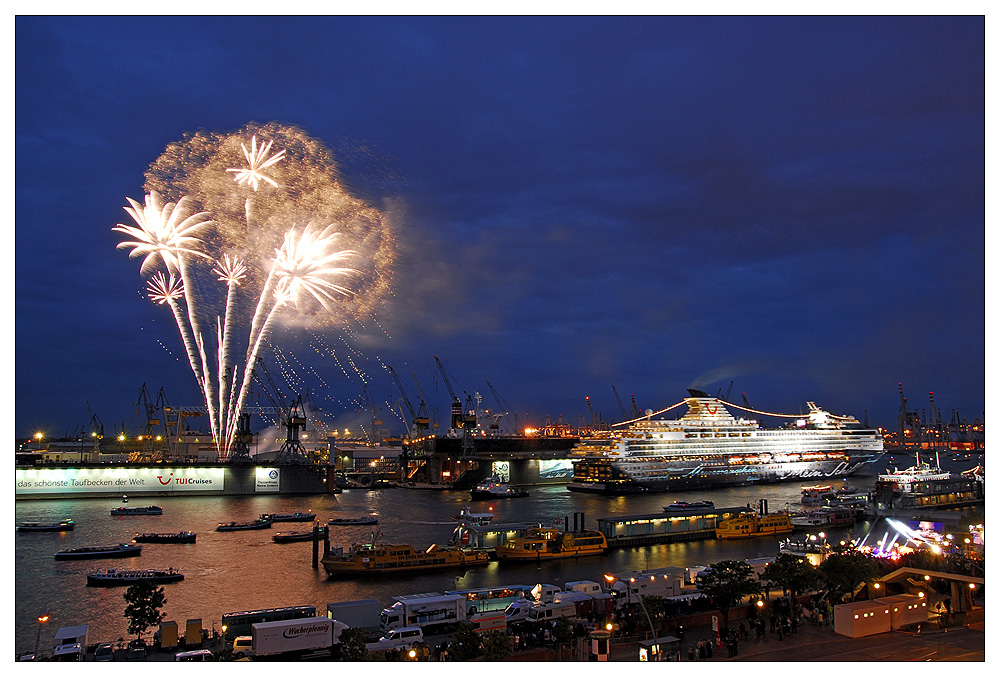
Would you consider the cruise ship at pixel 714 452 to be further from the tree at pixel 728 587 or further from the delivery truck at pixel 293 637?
the delivery truck at pixel 293 637

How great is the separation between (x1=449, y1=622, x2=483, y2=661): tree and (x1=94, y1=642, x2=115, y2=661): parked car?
494cm

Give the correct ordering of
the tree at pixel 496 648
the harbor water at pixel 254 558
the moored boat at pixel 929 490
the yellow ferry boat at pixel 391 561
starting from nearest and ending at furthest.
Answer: the tree at pixel 496 648 < the harbor water at pixel 254 558 < the yellow ferry boat at pixel 391 561 < the moored boat at pixel 929 490

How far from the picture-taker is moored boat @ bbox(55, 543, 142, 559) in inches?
762

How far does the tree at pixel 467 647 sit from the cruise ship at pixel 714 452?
32.1 m

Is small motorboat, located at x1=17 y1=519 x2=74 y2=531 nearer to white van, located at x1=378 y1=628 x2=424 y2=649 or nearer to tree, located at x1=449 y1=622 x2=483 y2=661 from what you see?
white van, located at x1=378 y1=628 x2=424 y2=649

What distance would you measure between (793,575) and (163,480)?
36.4m

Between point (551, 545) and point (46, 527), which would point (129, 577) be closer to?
point (551, 545)

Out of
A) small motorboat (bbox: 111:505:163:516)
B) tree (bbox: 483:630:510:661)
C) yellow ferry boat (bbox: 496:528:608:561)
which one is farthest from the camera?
small motorboat (bbox: 111:505:163:516)

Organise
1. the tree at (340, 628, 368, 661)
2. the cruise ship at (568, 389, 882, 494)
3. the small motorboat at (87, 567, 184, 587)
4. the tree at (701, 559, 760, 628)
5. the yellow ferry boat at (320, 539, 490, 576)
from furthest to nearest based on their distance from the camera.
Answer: the cruise ship at (568, 389, 882, 494) → the yellow ferry boat at (320, 539, 490, 576) → the small motorboat at (87, 567, 184, 587) → the tree at (701, 559, 760, 628) → the tree at (340, 628, 368, 661)

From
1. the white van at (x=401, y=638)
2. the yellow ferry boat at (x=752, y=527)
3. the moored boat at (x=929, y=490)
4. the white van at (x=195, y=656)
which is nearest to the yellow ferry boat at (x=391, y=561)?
the white van at (x=401, y=638)

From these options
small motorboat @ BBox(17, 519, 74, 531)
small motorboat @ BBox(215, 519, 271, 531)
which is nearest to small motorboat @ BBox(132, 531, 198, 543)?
small motorboat @ BBox(215, 519, 271, 531)

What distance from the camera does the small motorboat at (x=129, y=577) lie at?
1584 cm

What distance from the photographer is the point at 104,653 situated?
30.9ft

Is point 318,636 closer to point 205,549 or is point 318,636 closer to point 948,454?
point 205,549
